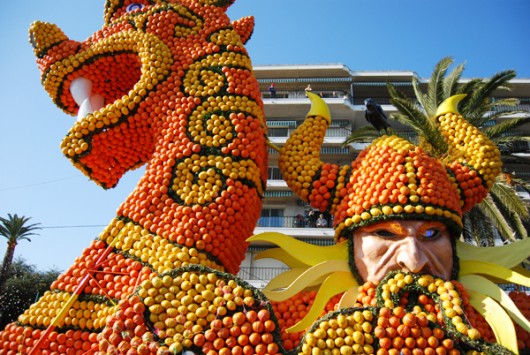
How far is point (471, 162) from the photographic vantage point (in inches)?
197

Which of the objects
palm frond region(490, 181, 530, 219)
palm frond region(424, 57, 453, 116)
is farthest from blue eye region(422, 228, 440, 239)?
palm frond region(424, 57, 453, 116)

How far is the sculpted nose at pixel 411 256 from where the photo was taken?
4.13 metres

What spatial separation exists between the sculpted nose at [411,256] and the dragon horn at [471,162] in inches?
40.0

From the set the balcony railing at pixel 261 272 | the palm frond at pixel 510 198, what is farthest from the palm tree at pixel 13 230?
the palm frond at pixel 510 198

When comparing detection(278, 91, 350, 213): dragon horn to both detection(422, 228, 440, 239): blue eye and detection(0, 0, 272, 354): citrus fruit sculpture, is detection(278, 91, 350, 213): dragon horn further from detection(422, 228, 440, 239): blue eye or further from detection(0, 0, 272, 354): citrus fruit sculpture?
detection(422, 228, 440, 239): blue eye

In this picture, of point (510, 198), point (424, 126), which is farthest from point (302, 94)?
point (510, 198)

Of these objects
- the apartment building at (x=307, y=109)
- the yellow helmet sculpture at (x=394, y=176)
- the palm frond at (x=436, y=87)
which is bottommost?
the yellow helmet sculpture at (x=394, y=176)

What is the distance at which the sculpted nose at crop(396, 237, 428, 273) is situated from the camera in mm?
4128

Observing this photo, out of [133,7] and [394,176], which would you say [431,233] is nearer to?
[394,176]

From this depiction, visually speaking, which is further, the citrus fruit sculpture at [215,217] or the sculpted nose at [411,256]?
the sculpted nose at [411,256]

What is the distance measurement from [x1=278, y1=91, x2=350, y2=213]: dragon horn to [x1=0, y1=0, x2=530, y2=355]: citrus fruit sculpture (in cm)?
2

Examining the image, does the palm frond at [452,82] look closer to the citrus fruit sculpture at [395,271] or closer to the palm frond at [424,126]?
the palm frond at [424,126]

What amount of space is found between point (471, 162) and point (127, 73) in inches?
166

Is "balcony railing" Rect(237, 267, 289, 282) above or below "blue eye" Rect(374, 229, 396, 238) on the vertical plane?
above
